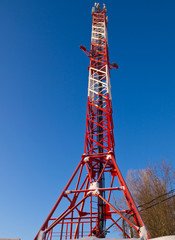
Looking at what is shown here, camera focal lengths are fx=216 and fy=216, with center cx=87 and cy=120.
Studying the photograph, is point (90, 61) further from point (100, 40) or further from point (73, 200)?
point (73, 200)

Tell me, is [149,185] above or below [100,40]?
below

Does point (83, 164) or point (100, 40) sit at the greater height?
point (100, 40)

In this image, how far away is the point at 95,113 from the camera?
17.9 meters

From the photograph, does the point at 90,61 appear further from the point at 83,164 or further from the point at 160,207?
the point at 160,207

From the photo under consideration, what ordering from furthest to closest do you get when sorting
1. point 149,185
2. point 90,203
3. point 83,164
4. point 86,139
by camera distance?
point 149,185 → point 86,139 → point 83,164 → point 90,203

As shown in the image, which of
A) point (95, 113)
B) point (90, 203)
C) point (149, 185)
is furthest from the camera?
point (149, 185)

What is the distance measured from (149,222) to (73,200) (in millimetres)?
9952

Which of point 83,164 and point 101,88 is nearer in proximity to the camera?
point 83,164

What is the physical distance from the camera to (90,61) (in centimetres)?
2033

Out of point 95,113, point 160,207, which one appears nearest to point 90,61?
point 95,113

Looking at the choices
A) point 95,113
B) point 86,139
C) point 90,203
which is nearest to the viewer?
point 90,203

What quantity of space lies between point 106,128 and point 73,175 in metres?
4.54

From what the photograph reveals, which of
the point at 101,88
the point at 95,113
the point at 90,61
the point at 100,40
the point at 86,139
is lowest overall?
the point at 86,139

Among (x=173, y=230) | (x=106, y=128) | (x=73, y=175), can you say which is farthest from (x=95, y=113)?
(x=173, y=230)
